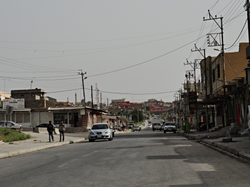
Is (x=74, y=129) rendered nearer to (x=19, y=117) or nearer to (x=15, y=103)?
(x=19, y=117)

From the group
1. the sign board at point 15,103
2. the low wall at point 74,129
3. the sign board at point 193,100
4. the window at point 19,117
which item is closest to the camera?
the sign board at point 193,100

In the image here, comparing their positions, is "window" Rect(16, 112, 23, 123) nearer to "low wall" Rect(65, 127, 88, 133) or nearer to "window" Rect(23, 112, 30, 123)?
"window" Rect(23, 112, 30, 123)

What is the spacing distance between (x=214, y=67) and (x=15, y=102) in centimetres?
3658

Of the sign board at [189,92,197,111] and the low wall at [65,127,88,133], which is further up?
the sign board at [189,92,197,111]

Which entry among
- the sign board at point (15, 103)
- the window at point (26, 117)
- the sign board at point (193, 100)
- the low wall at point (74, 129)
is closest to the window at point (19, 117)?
the window at point (26, 117)

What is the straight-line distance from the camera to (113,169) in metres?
10.1

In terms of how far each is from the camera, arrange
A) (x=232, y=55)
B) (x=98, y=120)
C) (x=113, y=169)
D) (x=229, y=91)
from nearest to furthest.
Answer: (x=113, y=169) → (x=229, y=91) → (x=232, y=55) → (x=98, y=120)

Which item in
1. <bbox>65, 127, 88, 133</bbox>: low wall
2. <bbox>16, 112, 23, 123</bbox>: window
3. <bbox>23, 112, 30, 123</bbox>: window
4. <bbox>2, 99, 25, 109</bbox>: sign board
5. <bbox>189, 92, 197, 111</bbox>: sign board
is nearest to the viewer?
<bbox>189, 92, 197, 111</bbox>: sign board

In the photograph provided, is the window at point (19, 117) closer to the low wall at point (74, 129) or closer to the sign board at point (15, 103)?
the sign board at point (15, 103)

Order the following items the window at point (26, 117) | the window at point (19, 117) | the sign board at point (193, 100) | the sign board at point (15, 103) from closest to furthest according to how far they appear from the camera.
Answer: the sign board at point (193, 100) < the window at point (19, 117) < the window at point (26, 117) < the sign board at point (15, 103)

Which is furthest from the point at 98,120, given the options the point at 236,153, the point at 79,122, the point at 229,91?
the point at 236,153

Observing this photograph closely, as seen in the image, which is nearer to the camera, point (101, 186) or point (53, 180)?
point (101, 186)

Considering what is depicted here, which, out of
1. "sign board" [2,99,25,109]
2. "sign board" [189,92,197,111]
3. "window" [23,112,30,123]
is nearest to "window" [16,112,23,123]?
"window" [23,112,30,123]

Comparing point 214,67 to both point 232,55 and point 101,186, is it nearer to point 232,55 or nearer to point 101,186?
point 232,55
